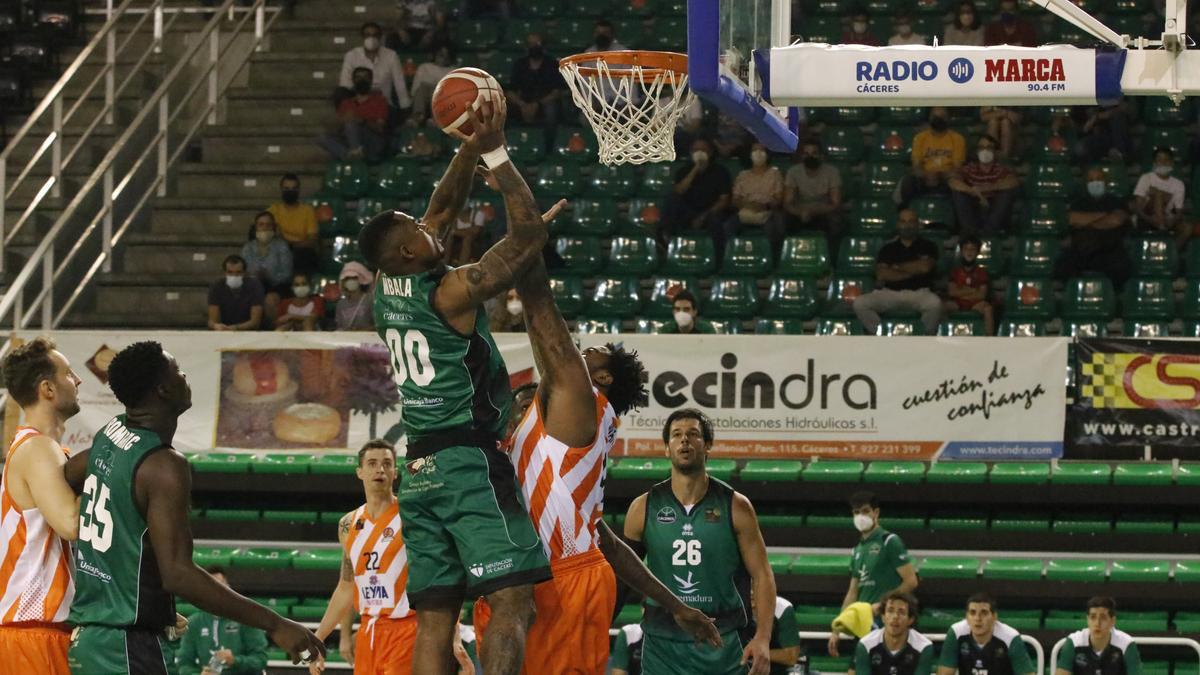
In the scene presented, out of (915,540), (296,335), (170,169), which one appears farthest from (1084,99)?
(170,169)

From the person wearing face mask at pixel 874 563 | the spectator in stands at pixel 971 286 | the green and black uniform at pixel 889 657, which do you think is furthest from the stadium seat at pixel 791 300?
the green and black uniform at pixel 889 657

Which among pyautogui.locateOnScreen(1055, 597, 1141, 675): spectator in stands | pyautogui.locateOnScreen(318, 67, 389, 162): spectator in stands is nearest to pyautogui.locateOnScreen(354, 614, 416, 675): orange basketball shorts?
pyautogui.locateOnScreen(1055, 597, 1141, 675): spectator in stands

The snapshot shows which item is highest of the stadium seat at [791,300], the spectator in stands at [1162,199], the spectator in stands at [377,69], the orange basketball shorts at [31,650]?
the spectator in stands at [377,69]

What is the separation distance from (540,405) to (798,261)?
9890 mm

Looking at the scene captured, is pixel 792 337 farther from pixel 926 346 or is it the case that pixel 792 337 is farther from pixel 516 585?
pixel 516 585

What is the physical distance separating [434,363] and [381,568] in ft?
8.96

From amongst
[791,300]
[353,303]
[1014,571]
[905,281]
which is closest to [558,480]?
[1014,571]

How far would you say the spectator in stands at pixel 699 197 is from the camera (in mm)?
16469

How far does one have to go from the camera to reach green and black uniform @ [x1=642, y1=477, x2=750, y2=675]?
8180 mm

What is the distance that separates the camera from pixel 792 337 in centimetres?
1382

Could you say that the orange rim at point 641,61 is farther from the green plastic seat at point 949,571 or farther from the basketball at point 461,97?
the green plastic seat at point 949,571

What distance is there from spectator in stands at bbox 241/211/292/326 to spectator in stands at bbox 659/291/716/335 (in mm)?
3814

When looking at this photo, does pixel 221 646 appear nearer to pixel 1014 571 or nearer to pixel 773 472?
pixel 773 472

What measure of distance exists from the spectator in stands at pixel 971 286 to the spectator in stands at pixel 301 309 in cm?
575
